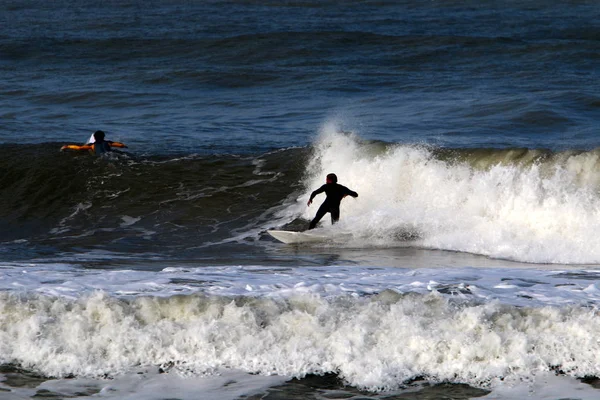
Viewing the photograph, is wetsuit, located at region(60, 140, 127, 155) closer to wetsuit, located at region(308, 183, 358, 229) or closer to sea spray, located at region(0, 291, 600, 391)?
wetsuit, located at region(308, 183, 358, 229)

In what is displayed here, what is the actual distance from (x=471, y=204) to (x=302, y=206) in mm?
3264

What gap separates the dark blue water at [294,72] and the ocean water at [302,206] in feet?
0.49

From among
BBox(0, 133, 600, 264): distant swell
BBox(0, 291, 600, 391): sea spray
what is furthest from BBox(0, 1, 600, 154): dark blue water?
BBox(0, 291, 600, 391): sea spray

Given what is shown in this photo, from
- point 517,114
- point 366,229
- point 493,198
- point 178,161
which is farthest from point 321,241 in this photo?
point 517,114

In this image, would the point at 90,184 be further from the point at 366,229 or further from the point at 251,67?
the point at 251,67

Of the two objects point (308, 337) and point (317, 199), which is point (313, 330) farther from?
point (317, 199)

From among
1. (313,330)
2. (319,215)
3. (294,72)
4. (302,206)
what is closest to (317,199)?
(302,206)

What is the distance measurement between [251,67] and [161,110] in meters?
7.12

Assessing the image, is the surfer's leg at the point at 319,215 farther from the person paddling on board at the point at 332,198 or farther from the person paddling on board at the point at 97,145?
the person paddling on board at the point at 97,145

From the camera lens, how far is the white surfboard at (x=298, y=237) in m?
15.3

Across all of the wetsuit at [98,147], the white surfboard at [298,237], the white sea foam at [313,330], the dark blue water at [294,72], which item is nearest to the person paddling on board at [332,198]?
the white surfboard at [298,237]

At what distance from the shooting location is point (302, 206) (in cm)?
1844

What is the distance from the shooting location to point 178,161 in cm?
2109

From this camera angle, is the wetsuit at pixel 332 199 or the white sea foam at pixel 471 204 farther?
the wetsuit at pixel 332 199
